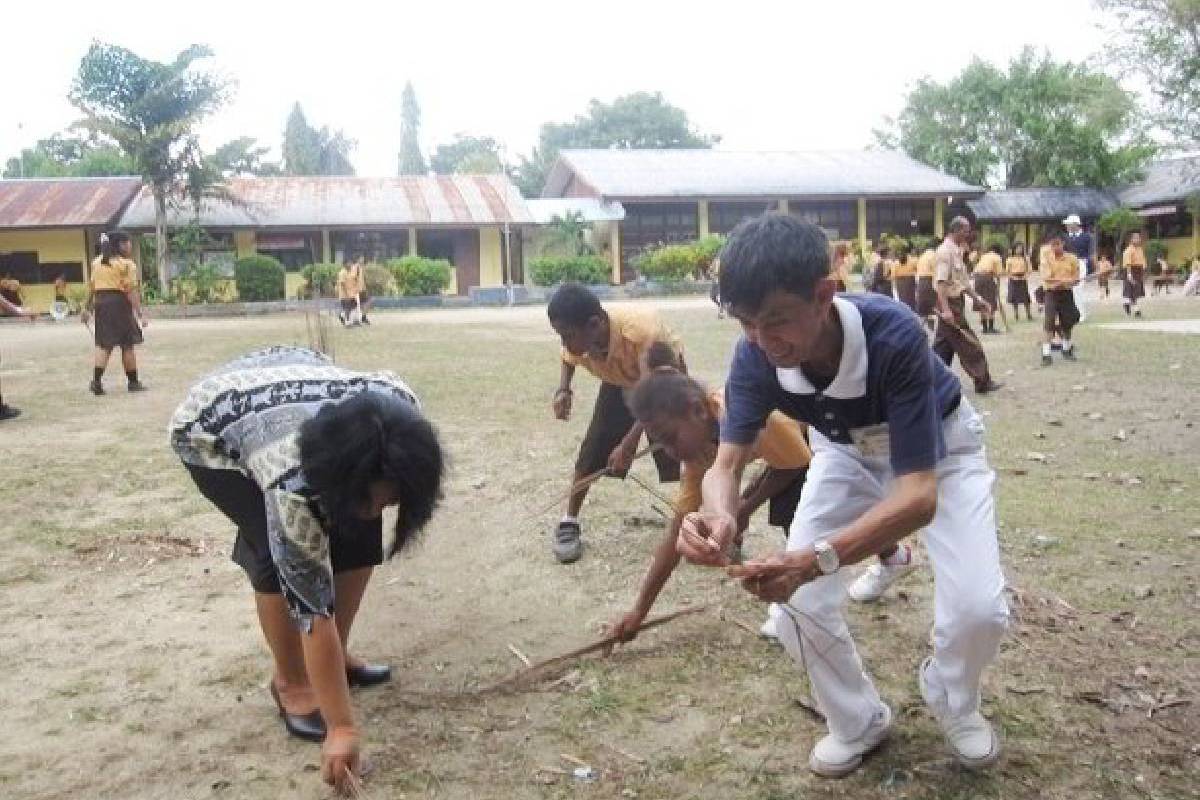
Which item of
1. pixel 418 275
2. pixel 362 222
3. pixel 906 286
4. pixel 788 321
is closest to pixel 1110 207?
pixel 418 275

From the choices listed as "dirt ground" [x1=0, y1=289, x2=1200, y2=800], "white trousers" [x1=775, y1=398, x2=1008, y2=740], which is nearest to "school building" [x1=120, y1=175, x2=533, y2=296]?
"dirt ground" [x1=0, y1=289, x2=1200, y2=800]

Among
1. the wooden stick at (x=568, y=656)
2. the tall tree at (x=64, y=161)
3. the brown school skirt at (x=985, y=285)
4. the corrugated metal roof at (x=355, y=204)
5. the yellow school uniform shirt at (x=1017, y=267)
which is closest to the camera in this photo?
the wooden stick at (x=568, y=656)

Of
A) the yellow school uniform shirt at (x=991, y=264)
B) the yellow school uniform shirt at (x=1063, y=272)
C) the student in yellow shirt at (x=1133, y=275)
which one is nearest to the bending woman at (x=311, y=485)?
the yellow school uniform shirt at (x=1063, y=272)

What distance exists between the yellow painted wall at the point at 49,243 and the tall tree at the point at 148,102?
13.5 feet

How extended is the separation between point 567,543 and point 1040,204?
131ft

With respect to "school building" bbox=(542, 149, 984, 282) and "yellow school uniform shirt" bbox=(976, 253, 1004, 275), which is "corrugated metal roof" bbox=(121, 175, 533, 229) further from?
"yellow school uniform shirt" bbox=(976, 253, 1004, 275)

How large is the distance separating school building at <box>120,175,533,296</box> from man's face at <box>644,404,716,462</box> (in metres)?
29.2

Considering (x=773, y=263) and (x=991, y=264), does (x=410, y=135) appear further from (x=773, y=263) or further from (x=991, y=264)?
(x=773, y=263)

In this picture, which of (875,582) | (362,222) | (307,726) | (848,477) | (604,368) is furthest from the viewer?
(362,222)

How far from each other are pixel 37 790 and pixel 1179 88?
3938 centimetres

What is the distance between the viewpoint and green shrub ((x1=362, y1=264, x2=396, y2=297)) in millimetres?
30600

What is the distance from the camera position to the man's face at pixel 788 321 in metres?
2.43

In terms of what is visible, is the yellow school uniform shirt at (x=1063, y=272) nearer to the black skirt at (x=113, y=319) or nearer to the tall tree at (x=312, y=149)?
the black skirt at (x=113, y=319)

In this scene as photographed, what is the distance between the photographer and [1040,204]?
4022cm
